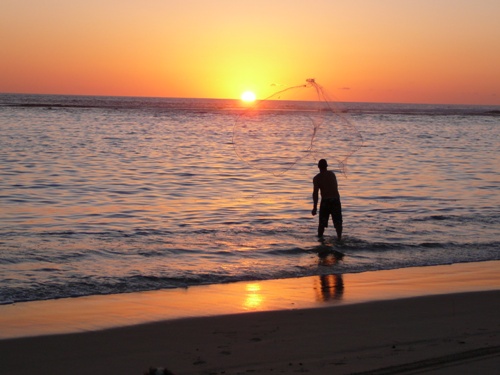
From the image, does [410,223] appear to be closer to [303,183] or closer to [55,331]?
[303,183]

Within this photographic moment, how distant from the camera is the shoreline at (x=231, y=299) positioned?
8.18m

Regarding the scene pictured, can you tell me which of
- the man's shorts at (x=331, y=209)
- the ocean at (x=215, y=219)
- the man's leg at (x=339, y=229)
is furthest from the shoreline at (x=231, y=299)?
the man's leg at (x=339, y=229)

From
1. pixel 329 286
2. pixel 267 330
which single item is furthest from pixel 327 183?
pixel 267 330

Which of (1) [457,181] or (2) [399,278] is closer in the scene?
(2) [399,278]

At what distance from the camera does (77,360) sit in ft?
22.0

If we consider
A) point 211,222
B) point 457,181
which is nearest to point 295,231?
point 211,222

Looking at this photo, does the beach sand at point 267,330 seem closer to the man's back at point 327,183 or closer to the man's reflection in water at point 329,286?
the man's reflection in water at point 329,286

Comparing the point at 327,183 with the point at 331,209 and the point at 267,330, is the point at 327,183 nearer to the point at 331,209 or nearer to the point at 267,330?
the point at 331,209

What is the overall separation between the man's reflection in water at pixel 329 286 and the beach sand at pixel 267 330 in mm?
28

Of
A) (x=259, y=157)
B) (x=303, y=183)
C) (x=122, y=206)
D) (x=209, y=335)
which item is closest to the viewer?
(x=209, y=335)

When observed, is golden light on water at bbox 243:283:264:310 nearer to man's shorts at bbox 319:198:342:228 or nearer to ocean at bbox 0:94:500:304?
ocean at bbox 0:94:500:304

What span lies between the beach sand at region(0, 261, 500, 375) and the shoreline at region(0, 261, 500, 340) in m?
0.01

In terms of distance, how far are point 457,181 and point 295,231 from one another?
12.3m

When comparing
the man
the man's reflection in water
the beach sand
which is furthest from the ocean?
the beach sand
